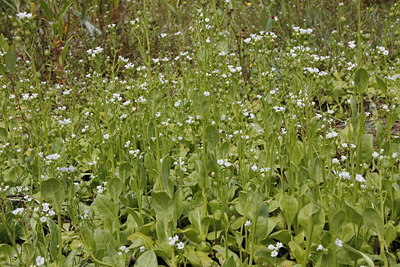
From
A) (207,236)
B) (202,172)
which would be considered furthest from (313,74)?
(207,236)

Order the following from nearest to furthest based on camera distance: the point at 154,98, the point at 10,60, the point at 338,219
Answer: the point at 338,219 < the point at 154,98 < the point at 10,60

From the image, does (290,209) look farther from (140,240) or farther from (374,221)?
(140,240)

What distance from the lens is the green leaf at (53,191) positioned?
6.48ft

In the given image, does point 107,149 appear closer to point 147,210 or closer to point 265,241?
point 147,210

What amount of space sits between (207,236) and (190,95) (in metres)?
1.74

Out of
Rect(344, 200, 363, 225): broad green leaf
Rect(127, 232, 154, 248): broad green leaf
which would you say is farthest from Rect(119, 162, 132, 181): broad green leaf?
Rect(344, 200, 363, 225): broad green leaf

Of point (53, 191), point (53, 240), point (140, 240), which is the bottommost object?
point (140, 240)

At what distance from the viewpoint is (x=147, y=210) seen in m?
2.58

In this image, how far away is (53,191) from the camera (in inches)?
78.6

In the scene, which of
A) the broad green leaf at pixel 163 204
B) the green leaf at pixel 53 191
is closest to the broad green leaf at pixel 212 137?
the broad green leaf at pixel 163 204

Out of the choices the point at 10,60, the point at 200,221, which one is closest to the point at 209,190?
the point at 200,221

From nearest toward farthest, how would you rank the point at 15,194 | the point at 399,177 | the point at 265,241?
the point at 265,241
the point at 399,177
the point at 15,194

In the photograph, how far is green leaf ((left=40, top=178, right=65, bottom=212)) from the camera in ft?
6.48

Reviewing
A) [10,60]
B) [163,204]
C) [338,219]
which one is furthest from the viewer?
[10,60]
